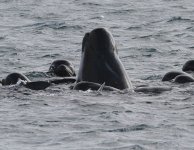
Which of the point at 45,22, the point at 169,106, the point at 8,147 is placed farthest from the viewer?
the point at 45,22

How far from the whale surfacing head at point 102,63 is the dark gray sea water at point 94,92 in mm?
464

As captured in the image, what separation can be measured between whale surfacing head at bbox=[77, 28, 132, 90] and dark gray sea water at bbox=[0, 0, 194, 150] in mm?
464

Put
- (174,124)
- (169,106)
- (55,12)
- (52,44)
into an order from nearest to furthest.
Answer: (174,124), (169,106), (52,44), (55,12)

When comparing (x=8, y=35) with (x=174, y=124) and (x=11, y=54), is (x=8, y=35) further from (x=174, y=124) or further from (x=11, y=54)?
(x=174, y=124)

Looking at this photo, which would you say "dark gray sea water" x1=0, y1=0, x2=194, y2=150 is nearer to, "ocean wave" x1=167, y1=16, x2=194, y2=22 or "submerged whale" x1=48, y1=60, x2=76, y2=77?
"ocean wave" x1=167, y1=16, x2=194, y2=22

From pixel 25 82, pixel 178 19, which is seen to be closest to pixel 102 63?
pixel 25 82

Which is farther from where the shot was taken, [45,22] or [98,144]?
[45,22]

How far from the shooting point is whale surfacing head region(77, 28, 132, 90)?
1728 centimetres

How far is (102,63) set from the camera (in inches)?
685

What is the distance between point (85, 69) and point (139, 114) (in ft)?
7.59

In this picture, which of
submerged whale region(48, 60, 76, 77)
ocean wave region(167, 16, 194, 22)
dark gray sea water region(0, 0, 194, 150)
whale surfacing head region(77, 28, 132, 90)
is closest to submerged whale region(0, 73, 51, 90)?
dark gray sea water region(0, 0, 194, 150)

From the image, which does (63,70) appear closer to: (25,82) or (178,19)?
(25,82)

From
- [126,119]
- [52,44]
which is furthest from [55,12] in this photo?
[126,119]

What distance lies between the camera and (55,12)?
3834 cm
